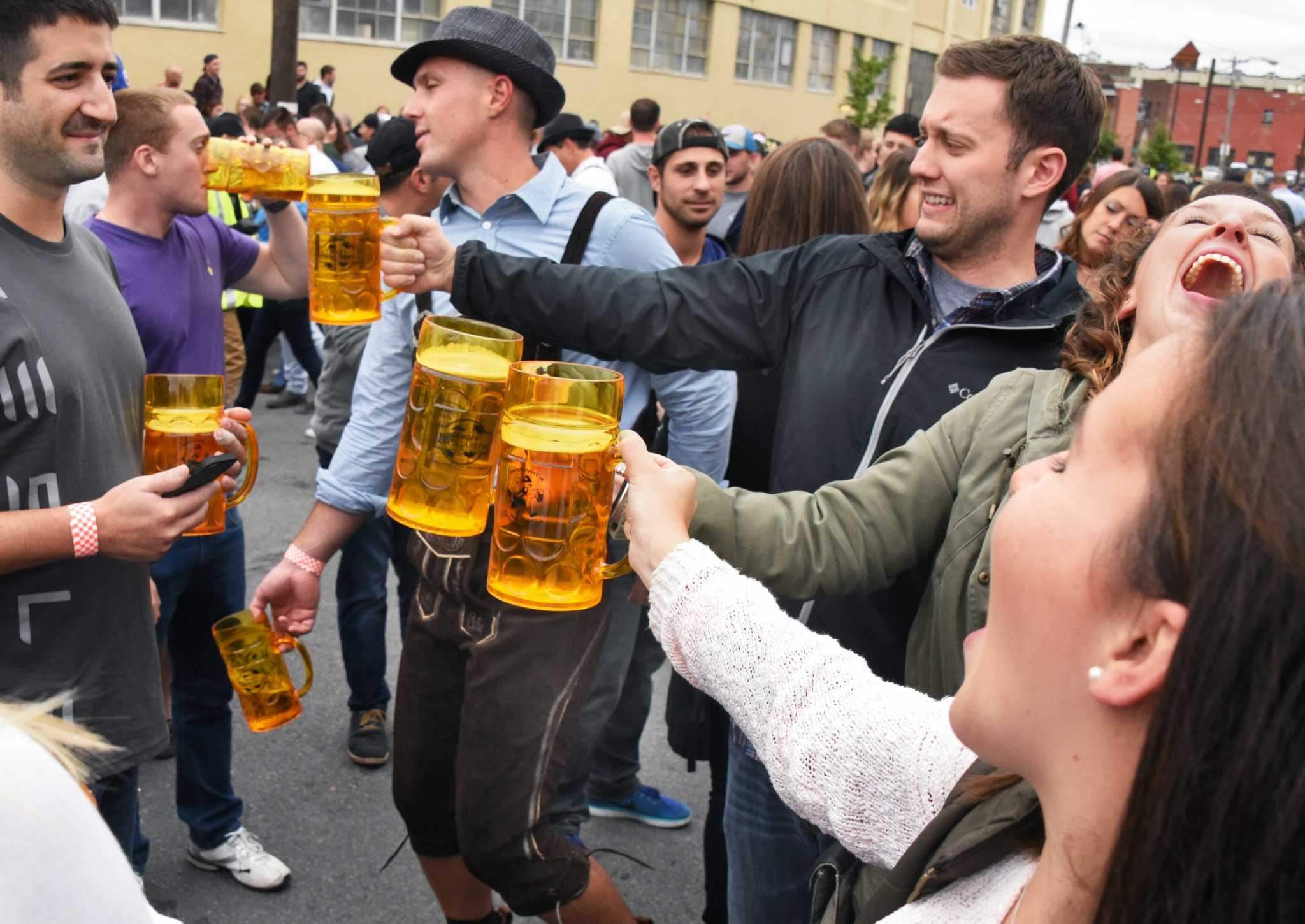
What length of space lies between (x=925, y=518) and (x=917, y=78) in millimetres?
39807

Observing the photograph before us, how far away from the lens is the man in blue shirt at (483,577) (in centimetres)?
235

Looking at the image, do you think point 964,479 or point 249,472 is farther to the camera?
point 249,472

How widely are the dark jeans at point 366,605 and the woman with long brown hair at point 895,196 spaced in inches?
90.7

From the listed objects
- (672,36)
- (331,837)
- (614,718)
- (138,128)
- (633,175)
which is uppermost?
(672,36)

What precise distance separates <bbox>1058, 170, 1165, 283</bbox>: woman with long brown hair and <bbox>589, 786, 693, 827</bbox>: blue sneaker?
9.70ft

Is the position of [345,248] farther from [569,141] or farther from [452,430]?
[569,141]

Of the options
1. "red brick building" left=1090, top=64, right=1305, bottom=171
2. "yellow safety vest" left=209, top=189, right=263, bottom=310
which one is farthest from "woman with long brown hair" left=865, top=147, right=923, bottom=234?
"red brick building" left=1090, top=64, right=1305, bottom=171

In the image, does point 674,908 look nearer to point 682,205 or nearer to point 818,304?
point 818,304

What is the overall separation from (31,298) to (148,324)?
43.0 inches

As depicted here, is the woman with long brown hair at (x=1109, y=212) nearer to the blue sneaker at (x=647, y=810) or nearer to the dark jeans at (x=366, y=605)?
the blue sneaker at (x=647, y=810)

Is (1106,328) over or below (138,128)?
below

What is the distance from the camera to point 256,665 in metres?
2.76

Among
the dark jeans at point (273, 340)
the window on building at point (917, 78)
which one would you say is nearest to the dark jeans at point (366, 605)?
the dark jeans at point (273, 340)

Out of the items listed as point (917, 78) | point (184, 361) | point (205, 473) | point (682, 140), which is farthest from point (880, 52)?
point (205, 473)
